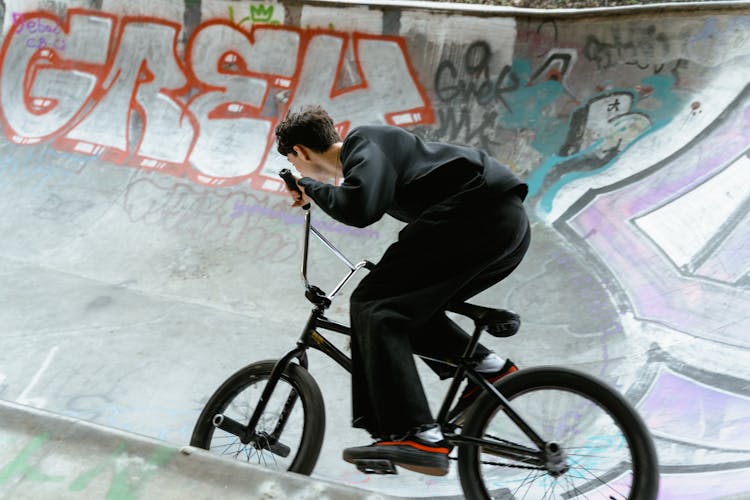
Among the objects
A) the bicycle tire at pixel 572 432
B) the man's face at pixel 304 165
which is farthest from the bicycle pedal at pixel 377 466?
the man's face at pixel 304 165

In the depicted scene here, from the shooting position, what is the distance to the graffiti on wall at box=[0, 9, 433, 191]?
326 inches

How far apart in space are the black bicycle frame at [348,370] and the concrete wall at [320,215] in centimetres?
98

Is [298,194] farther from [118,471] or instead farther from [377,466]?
[118,471]

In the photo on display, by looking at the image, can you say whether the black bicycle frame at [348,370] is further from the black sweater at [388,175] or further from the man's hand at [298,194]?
the black sweater at [388,175]

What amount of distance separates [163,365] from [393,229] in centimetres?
268

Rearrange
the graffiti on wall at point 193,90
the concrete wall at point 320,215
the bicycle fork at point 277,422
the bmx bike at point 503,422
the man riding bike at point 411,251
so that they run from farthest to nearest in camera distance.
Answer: the graffiti on wall at point 193,90 < the concrete wall at point 320,215 < the bicycle fork at point 277,422 < the man riding bike at point 411,251 < the bmx bike at point 503,422

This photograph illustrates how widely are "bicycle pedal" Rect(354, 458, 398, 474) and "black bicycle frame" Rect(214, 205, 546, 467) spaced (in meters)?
0.25

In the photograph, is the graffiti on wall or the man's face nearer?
the man's face

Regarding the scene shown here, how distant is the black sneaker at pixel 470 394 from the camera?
9.16 feet

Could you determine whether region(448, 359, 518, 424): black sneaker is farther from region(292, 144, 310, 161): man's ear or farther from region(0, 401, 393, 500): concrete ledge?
region(292, 144, 310, 161): man's ear

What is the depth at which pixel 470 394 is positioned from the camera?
281 cm

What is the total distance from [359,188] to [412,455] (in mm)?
1007

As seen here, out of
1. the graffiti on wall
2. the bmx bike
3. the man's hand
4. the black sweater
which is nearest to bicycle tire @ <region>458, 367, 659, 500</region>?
the bmx bike

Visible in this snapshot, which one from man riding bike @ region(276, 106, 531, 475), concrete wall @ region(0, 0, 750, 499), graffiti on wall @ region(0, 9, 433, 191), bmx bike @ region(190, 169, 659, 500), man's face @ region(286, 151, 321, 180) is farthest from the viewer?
graffiti on wall @ region(0, 9, 433, 191)
